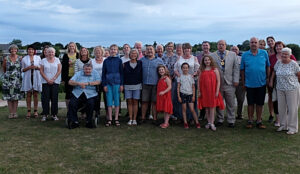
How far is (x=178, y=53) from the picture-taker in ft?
23.6

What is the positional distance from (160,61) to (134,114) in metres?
1.50

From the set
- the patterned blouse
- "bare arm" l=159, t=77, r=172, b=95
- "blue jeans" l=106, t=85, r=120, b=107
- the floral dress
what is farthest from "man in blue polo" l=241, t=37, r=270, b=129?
the floral dress

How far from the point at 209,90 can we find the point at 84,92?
3.01 m

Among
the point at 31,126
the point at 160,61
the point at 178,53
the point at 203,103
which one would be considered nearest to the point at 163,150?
the point at 203,103

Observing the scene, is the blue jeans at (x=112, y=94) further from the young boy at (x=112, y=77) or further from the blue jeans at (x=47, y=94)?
the blue jeans at (x=47, y=94)

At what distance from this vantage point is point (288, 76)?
6.05 meters

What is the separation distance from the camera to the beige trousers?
20.1 ft

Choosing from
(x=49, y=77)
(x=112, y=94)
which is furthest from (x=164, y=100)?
(x=49, y=77)

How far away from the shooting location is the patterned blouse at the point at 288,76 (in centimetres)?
605

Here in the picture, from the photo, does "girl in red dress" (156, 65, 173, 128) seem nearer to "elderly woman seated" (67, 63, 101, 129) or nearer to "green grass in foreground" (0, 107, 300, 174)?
"green grass in foreground" (0, 107, 300, 174)

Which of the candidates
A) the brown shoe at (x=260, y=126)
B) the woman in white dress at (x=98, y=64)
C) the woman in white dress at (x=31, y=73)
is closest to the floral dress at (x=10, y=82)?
the woman in white dress at (x=31, y=73)

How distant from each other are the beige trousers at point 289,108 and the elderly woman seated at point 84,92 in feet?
14.3

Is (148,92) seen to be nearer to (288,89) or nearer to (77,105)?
(77,105)

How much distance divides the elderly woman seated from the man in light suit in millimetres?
3036
